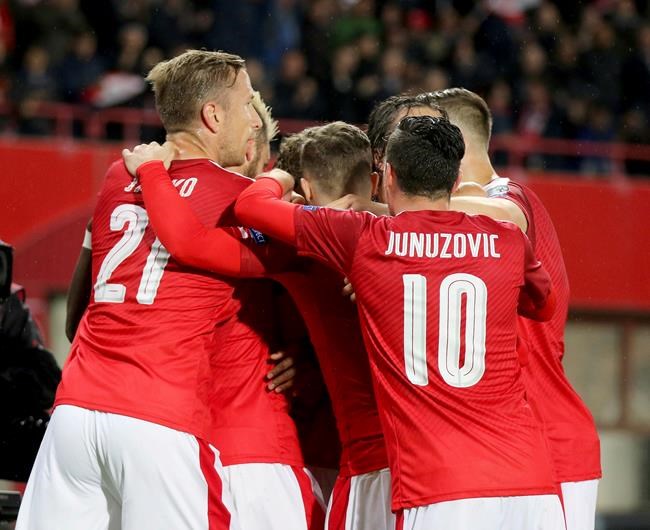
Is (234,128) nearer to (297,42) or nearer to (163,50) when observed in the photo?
(163,50)

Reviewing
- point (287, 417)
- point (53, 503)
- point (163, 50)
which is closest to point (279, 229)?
point (287, 417)

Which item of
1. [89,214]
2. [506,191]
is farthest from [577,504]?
[89,214]

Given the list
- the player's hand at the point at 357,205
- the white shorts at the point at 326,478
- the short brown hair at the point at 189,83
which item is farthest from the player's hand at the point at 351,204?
the white shorts at the point at 326,478

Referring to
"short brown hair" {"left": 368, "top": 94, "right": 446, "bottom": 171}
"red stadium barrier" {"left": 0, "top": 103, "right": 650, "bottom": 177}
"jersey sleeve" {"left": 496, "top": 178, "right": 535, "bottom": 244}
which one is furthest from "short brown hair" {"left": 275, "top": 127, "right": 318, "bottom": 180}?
"red stadium barrier" {"left": 0, "top": 103, "right": 650, "bottom": 177}

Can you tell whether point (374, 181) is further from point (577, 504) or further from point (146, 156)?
point (577, 504)

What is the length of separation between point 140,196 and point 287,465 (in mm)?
1090

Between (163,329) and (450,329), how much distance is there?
38.2 inches

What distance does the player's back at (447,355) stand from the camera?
3574mm

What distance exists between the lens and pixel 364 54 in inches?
533

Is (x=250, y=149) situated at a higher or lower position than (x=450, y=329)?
higher

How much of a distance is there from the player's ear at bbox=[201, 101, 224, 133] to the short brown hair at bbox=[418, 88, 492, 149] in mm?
760

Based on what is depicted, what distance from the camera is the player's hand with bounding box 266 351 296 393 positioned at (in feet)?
14.2

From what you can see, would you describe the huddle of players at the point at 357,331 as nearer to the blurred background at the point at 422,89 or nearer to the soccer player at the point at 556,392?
the soccer player at the point at 556,392

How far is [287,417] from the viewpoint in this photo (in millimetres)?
4379
